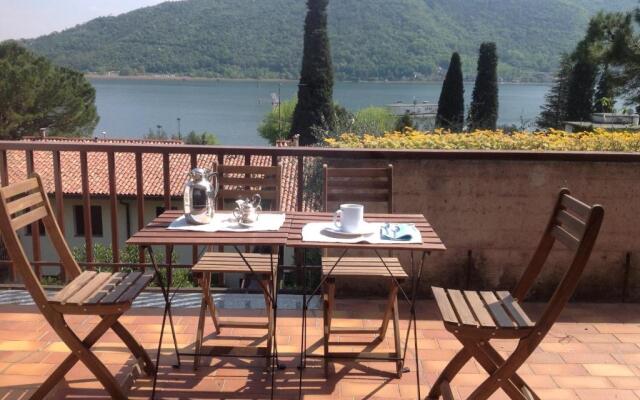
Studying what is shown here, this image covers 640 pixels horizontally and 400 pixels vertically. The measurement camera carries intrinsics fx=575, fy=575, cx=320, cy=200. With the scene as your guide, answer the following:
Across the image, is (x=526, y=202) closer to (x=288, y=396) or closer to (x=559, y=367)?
(x=559, y=367)

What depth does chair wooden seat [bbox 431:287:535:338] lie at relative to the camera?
2168 mm

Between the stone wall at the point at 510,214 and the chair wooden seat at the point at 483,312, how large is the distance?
1.33 m

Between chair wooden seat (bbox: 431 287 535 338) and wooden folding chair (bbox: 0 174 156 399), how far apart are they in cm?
129

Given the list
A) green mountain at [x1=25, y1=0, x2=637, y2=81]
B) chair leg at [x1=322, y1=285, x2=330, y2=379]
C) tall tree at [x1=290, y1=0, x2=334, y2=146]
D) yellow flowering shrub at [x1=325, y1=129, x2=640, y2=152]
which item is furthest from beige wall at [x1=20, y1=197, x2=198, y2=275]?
green mountain at [x1=25, y1=0, x2=637, y2=81]

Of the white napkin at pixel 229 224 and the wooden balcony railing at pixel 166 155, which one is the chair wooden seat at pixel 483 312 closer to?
the white napkin at pixel 229 224

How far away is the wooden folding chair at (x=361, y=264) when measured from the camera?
2857mm

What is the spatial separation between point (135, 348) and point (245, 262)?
0.65 metres

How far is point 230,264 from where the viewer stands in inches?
117

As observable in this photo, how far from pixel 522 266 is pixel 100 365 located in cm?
279

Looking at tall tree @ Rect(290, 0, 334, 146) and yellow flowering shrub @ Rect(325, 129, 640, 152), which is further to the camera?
tall tree @ Rect(290, 0, 334, 146)

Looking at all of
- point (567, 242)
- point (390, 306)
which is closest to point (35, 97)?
point (390, 306)

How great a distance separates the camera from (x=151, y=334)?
10.6 feet

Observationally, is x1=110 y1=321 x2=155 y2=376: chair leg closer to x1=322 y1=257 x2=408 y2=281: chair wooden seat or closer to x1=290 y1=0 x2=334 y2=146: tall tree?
x1=322 y1=257 x2=408 y2=281: chair wooden seat

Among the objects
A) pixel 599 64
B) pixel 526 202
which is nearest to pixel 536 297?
pixel 526 202
